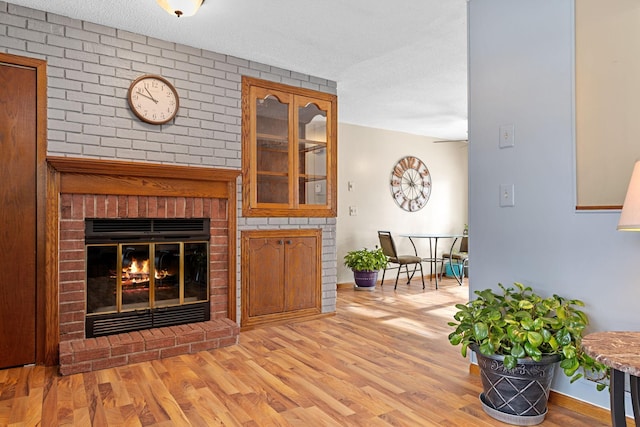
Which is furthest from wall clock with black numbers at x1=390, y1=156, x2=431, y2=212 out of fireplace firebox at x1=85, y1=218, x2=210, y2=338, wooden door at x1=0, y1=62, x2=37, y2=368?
wooden door at x1=0, y1=62, x2=37, y2=368

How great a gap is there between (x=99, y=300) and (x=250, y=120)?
1904 mm

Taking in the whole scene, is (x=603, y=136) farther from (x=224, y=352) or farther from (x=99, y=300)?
(x=99, y=300)

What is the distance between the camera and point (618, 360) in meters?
1.31

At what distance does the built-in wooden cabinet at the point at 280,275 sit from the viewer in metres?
3.77

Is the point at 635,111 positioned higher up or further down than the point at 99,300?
higher up

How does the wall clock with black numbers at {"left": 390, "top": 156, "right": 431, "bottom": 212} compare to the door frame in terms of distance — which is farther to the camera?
A: the wall clock with black numbers at {"left": 390, "top": 156, "right": 431, "bottom": 212}

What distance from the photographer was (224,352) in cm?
312

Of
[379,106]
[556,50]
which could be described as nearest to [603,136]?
[556,50]

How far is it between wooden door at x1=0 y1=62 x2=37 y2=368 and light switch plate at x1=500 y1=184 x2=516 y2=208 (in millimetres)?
3017

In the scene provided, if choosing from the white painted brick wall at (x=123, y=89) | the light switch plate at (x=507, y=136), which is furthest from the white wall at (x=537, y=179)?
the white painted brick wall at (x=123, y=89)

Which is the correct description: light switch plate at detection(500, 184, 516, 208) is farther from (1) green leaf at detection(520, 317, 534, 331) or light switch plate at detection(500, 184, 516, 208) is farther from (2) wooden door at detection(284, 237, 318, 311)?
(2) wooden door at detection(284, 237, 318, 311)

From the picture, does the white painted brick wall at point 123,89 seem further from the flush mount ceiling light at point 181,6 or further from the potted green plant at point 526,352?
the potted green plant at point 526,352

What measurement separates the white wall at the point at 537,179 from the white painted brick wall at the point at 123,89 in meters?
1.96

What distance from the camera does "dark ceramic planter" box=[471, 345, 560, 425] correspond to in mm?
1985
